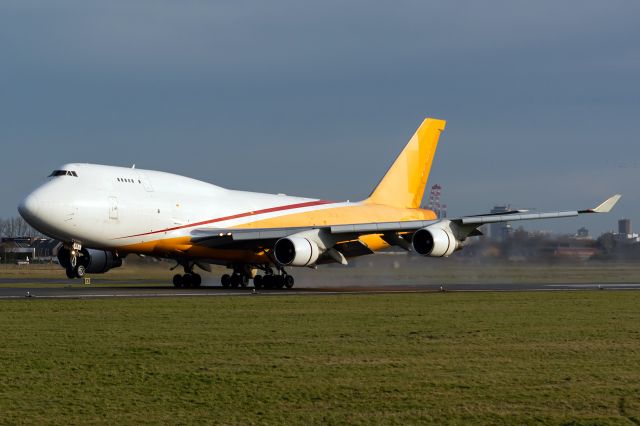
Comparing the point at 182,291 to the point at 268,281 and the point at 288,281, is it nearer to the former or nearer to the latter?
the point at 268,281

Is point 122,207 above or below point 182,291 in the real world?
above

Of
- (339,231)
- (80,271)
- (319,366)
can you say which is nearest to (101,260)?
(80,271)

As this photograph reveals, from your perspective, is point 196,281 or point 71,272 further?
point 196,281

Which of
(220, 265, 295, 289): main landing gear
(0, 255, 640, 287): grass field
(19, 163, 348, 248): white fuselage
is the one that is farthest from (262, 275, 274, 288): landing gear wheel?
(0, 255, 640, 287): grass field

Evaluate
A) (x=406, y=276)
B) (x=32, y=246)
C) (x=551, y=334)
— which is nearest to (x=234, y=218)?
(x=406, y=276)

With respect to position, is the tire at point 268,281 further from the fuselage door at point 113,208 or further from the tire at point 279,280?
the fuselage door at point 113,208

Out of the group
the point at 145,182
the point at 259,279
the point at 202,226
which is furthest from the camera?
the point at 259,279

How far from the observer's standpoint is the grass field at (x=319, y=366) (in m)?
10.4

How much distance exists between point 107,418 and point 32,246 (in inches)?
5232

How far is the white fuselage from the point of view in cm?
3659

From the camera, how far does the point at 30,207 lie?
36375mm

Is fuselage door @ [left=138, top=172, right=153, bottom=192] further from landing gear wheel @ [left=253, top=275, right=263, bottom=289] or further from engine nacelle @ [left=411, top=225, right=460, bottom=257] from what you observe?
engine nacelle @ [left=411, top=225, right=460, bottom=257]

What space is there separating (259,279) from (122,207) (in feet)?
26.1

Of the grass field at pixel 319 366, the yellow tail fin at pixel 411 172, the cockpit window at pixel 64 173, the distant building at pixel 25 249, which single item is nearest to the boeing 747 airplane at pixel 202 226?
Result: the cockpit window at pixel 64 173
